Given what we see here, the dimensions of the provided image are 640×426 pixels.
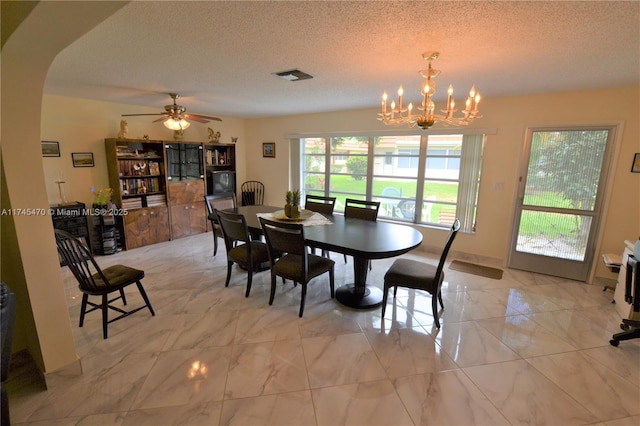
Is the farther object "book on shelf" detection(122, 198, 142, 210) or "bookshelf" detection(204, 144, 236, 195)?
"bookshelf" detection(204, 144, 236, 195)

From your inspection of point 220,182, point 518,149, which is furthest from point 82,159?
point 518,149

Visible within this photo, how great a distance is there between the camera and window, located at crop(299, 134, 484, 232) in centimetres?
427

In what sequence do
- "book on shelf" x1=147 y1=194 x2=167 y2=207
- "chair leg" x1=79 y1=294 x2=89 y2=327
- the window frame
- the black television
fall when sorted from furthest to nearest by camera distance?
1. the black television
2. "book on shelf" x1=147 y1=194 x2=167 y2=207
3. the window frame
4. "chair leg" x1=79 y1=294 x2=89 y2=327

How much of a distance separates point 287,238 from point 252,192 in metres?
3.94

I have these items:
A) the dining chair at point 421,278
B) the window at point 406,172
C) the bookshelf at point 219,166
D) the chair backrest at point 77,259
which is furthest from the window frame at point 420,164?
the chair backrest at point 77,259

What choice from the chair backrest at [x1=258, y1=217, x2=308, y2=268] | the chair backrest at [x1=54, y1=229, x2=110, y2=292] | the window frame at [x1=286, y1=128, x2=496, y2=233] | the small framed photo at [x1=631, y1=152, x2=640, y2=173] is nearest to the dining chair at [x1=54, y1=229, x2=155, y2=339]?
the chair backrest at [x1=54, y1=229, x2=110, y2=292]

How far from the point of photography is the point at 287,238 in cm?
263

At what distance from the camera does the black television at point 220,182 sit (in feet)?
18.4

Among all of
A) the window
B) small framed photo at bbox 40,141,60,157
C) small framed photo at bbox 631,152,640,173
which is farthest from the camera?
the window

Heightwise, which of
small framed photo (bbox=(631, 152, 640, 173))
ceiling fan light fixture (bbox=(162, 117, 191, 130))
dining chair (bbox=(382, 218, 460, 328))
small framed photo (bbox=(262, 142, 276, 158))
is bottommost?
dining chair (bbox=(382, 218, 460, 328))

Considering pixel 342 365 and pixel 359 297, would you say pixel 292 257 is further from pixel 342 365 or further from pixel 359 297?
pixel 342 365

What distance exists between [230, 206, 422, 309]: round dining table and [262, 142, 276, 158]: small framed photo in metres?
2.79

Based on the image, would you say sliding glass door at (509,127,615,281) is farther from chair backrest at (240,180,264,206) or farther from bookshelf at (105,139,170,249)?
bookshelf at (105,139,170,249)

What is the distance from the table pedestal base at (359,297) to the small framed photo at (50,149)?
14.0 feet
